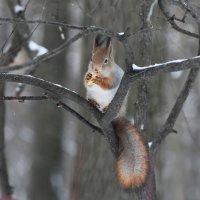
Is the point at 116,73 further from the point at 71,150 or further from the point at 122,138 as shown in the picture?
the point at 71,150

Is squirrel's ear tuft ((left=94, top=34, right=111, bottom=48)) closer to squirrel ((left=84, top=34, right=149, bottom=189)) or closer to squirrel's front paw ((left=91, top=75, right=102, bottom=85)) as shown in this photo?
squirrel ((left=84, top=34, right=149, bottom=189))

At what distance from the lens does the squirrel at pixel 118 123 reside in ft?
9.74

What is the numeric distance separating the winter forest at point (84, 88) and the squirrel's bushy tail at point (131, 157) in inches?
1.2

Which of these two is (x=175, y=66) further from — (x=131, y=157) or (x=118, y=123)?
(x=118, y=123)

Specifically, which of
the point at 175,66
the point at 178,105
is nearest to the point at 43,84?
the point at 175,66

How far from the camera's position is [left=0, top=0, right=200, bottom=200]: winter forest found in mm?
2781

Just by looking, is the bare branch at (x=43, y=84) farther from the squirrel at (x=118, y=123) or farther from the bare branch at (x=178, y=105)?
the bare branch at (x=178, y=105)

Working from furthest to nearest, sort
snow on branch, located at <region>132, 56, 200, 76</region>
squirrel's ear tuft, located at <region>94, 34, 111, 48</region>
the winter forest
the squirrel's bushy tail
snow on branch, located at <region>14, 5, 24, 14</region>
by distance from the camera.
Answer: snow on branch, located at <region>14, 5, 24, 14</region>, squirrel's ear tuft, located at <region>94, 34, 111, 48</region>, the squirrel's bushy tail, the winter forest, snow on branch, located at <region>132, 56, 200, 76</region>

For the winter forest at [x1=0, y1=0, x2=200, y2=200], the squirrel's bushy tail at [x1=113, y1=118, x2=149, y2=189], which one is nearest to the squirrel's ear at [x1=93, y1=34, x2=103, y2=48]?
the winter forest at [x1=0, y1=0, x2=200, y2=200]

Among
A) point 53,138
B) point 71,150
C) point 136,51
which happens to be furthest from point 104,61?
point 71,150

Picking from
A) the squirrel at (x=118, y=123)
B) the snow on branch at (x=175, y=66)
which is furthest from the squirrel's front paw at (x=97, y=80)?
the snow on branch at (x=175, y=66)

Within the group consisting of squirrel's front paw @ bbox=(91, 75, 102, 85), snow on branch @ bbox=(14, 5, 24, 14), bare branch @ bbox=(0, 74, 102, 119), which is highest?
snow on branch @ bbox=(14, 5, 24, 14)

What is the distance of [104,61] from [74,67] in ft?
29.5

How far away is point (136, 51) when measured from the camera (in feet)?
11.5
